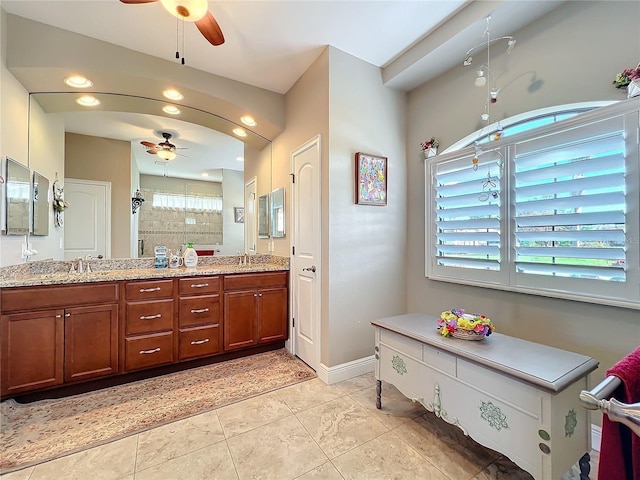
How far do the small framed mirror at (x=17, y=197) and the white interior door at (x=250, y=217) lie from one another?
203 centimetres

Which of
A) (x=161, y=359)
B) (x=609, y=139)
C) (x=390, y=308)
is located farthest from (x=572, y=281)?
(x=161, y=359)

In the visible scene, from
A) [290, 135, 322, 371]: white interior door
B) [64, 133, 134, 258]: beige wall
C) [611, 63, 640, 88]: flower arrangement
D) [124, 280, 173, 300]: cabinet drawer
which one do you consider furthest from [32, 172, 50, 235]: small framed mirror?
[611, 63, 640, 88]: flower arrangement

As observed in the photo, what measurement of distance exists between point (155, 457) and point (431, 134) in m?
3.33

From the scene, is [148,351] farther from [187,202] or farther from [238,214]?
[238,214]

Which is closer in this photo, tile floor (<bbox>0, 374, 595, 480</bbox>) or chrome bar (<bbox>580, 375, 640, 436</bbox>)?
chrome bar (<bbox>580, 375, 640, 436</bbox>)

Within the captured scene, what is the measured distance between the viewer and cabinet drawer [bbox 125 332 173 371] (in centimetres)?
241

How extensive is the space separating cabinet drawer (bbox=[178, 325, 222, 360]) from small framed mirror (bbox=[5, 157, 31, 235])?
1.54 meters

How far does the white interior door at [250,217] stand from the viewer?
3.71 m

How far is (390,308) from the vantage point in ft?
9.42

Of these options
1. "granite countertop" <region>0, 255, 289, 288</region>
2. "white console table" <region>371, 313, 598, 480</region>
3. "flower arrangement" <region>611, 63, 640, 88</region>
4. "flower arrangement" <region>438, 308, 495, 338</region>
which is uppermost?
"flower arrangement" <region>611, 63, 640, 88</region>

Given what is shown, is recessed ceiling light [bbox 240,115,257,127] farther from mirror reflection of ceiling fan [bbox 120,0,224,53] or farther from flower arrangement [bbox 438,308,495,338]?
flower arrangement [bbox 438,308,495,338]

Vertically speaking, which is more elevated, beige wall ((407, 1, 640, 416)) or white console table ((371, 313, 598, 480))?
beige wall ((407, 1, 640, 416))

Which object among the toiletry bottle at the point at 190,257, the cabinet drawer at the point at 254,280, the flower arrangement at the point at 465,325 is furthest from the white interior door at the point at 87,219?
the flower arrangement at the point at 465,325

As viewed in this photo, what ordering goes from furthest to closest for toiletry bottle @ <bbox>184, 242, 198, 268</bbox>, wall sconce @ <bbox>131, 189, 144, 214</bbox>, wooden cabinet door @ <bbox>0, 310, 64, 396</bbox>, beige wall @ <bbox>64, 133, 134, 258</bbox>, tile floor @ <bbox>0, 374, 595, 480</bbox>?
toiletry bottle @ <bbox>184, 242, 198, 268</bbox>
wall sconce @ <bbox>131, 189, 144, 214</bbox>
beige wall @ <bbox>64, 133, 134, 258</bbox>
wooden cabinet door @ <bbox>0, 310, 64, 396</bbox>
tile floor @ <bbox>0, 374, 595, 480</bbox>
